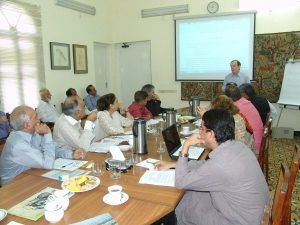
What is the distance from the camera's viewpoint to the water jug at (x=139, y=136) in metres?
2.15

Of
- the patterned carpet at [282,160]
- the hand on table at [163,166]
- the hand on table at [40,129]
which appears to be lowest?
the patterned carpet at [282,160]

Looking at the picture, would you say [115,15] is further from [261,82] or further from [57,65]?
[261,82]

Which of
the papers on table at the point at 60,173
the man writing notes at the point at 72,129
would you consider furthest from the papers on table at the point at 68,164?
the man writing notes at the point at 72,129

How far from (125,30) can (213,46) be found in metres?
2.35

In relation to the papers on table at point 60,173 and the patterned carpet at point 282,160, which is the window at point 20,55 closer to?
the papers on table at point 60,173

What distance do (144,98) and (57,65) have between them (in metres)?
2.40

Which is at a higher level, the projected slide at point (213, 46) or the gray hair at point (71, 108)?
the projected slide at point (213, 46)

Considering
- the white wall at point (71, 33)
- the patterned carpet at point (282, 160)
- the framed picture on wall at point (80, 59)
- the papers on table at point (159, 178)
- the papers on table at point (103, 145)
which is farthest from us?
the framed picture on wall at point (80, 59)

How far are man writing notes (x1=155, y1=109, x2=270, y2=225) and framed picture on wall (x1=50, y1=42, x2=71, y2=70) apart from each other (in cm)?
442

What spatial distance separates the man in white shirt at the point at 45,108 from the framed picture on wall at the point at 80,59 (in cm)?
114

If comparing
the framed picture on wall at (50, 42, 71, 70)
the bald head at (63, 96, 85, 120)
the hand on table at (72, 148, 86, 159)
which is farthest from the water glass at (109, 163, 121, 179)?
the framed picture on wall at (50, 42, 71, 70)

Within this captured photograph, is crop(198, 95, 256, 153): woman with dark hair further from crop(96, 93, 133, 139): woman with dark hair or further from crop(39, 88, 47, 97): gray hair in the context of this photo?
crop(39, 88, 47, 97): gray hair

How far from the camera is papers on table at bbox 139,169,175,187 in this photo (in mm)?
1617

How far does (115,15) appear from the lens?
7008 mm
